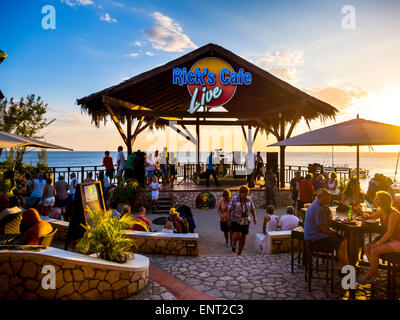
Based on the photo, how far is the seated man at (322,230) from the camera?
3.97 m

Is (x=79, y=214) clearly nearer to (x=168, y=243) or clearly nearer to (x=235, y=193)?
(x=168, y=243)

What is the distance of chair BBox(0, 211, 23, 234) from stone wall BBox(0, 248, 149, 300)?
217 cm

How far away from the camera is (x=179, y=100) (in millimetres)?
14828

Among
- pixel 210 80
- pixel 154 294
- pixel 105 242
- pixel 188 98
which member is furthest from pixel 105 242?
pixel 188 98

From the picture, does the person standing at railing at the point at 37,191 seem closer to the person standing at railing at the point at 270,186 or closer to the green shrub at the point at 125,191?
the green shrub at the point at 125,191

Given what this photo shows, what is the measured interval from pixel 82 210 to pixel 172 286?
2.62 m

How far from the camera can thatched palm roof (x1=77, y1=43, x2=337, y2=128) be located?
11.2m

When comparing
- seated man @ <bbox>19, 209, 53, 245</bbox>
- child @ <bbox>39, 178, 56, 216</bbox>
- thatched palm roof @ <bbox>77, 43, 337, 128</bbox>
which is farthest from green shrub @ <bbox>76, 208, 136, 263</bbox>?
thatched palm roof @ <bbox>77, 43, 337, 128</bbox>

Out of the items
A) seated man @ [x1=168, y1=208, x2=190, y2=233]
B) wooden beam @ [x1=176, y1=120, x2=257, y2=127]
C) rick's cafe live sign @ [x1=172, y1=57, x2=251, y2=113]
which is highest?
rick's cafe live sign @ [x1=172, y1=57, x2=251, y2=113]

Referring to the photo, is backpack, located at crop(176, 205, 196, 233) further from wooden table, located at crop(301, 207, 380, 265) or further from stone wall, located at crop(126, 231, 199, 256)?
wooden table, located at crop(301, 207, 380, 265)

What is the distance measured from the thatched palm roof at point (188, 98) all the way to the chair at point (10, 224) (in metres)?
7.27

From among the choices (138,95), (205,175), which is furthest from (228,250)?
(138,95)

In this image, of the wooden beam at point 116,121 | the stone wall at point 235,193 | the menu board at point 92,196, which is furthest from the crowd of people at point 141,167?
the menu board at point 92,196

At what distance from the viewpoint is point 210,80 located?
11.7 meters
